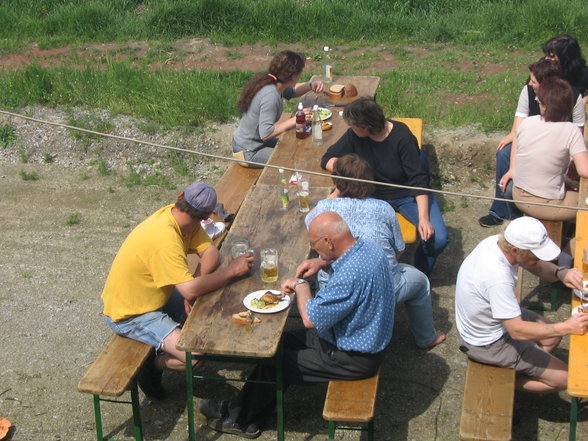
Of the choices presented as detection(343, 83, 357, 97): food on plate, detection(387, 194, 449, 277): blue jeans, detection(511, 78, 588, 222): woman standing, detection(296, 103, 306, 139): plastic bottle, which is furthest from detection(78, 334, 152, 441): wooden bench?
detection(343, 83, 357, 97): food on plate

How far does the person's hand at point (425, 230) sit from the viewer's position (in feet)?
20.4

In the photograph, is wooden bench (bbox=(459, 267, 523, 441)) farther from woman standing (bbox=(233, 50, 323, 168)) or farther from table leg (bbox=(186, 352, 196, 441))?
woman standing (bbox=(233, 50, 323, 168))

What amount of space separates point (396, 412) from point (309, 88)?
4157 millimetres

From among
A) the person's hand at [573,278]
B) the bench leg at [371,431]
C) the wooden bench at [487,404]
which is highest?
the person's hand at [573,278]

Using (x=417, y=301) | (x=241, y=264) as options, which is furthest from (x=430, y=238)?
(x=241, y=264)

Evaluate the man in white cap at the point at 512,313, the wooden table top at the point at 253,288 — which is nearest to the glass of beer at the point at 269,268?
the wooden table top at the point at 253,288

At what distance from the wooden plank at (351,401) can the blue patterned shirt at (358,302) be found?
23 cm

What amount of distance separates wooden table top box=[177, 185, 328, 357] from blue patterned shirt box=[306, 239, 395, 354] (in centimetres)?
31

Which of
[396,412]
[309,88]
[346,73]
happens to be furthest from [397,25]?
[396,412]

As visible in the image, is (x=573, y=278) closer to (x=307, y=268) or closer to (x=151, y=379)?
(x=307, y=268)

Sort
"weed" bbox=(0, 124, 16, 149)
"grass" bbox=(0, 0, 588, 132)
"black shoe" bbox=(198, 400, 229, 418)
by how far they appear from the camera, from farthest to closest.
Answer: "grass" bbox=(0, 0, 588, 132) < "weed" bbox=(0, 124, 16, 149) < "black shoe" bbox=(198, 400, 229, 418)

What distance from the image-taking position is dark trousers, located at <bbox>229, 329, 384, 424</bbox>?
15.6 ft

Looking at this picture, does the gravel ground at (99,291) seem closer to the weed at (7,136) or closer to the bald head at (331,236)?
the weed at (7,136)

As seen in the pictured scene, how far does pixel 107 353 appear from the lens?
5.00m
